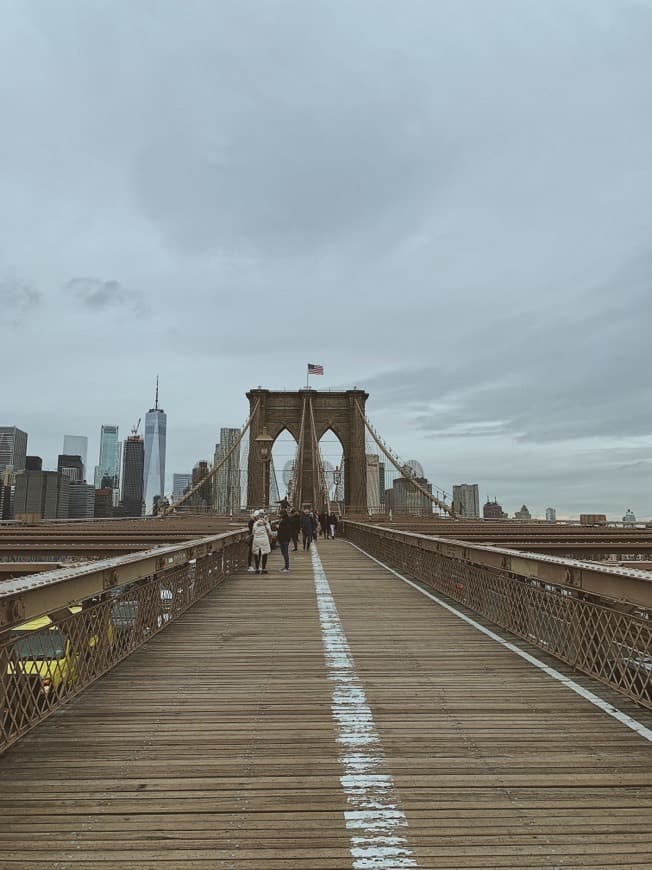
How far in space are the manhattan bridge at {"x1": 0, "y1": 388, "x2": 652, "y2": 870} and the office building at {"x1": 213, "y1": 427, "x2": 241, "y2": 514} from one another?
157 ft

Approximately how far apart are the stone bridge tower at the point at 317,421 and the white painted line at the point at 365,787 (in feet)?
205

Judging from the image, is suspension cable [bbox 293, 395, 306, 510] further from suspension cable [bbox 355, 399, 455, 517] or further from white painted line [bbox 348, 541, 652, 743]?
white painted line [bbox 348, 541, 652, 743]

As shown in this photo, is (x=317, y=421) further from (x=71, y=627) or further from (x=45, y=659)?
(x=45, y=659)

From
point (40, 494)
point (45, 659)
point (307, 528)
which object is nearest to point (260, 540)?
point (307, 528)

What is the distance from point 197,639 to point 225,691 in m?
2.24

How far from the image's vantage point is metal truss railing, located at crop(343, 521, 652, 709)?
496cm

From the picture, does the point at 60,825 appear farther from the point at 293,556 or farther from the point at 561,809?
the point at 293,556

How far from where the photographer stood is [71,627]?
5.02m

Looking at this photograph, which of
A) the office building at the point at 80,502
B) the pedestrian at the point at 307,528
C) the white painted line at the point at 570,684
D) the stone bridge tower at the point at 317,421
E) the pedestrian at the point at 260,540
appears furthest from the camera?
the office building at the point at 80,502

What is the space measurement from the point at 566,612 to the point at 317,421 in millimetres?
64702

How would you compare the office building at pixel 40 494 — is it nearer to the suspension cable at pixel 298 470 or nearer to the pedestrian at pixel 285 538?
the suspension cable at pixel 298 470

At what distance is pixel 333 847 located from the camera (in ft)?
9.20

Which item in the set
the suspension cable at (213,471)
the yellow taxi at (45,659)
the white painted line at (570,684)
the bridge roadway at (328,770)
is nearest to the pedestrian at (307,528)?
the white painted line at (570,684)

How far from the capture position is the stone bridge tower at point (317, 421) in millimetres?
68312
